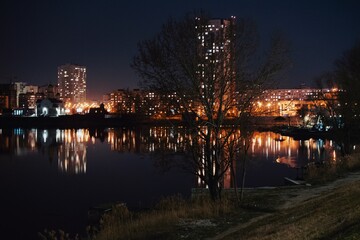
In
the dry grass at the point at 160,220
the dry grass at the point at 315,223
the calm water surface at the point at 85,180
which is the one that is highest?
the dry grass at the point at 315,223

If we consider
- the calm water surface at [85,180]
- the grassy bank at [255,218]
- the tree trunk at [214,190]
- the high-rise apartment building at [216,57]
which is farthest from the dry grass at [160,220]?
the high-rise apartment building at [216,57]

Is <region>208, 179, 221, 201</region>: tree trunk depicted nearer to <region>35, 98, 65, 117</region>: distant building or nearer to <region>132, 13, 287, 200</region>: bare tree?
<region>132, 13, 287, 200</region>: bare tree

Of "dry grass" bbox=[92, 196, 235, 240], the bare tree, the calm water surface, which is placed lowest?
the calm water surface

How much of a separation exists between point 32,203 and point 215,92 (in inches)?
708

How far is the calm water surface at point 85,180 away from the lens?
80.6 ft

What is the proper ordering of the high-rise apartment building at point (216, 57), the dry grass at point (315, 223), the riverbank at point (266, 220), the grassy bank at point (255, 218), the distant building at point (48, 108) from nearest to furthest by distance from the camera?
the dry grass at point (315, 223)
the riverbank at point (266, 220)
the grassy bank at point (255, 218)
the high-rise apartment building at point (216, 57)
the distant building at point (48, 108)

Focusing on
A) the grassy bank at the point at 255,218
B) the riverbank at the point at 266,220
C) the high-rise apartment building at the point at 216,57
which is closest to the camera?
the riverbank at the point at 266,220

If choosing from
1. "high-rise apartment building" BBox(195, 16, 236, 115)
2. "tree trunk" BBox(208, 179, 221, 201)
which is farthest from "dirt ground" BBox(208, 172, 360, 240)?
"high-rise apartment building" BBox(195, 16, 236, 115)

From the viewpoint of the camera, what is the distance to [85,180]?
42.4m

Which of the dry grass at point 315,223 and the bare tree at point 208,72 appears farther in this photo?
the bare tree at point 208,72

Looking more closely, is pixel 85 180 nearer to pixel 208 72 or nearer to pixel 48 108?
pixel 208 72

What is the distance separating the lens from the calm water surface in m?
24.6

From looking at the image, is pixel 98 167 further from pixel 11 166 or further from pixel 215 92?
pixel 215 92

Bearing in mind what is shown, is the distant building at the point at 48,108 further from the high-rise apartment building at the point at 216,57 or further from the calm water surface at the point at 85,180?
the high-rise apartment building at the point at 216,57
